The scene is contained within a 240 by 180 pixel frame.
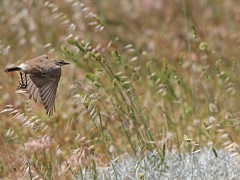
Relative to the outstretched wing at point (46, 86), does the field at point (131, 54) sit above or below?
below

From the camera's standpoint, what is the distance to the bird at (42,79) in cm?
279

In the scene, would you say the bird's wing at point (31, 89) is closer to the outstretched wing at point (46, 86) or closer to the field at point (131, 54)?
the outstretched wing at point (46, 86)

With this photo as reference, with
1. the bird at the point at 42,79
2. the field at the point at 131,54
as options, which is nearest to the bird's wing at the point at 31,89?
the bird at the point at 42,79

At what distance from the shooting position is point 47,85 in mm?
2826

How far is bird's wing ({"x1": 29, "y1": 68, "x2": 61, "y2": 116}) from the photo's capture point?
276 cm

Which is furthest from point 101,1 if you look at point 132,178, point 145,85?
point 132,178

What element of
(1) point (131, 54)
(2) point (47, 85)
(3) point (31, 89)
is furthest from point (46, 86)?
(1) point (131, 54)

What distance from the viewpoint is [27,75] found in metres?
3.01

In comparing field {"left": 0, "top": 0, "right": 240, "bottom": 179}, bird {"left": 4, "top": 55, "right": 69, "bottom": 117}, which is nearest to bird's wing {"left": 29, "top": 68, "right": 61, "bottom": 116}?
bird {"left": 4, "top": 55, "right": 69, "bottom": 117}

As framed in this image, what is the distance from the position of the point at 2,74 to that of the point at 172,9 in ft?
8.52

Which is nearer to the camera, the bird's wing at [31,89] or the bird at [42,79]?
the bird at [42,79]

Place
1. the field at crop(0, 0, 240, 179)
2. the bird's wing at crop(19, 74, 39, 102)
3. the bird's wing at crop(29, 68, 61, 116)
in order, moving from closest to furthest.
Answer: the bird's wing at crop(29, 68, 61, 116), the bird's wing at crop(19, 74, 39, 102), the field at crop(0, 0, 240, 179)

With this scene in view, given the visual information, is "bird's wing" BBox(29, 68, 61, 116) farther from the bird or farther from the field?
the field

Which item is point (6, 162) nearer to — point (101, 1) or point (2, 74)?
point (2, 74)
